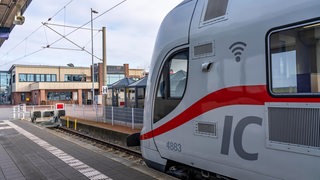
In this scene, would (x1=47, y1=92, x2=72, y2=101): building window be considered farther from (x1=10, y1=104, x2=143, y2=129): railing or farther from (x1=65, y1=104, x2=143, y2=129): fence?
(x1=65, y1=104, x2=143, y2=129): fence

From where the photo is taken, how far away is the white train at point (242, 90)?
3.11 metres

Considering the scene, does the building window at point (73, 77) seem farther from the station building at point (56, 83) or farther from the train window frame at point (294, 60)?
the train window frame at point (294, 60)

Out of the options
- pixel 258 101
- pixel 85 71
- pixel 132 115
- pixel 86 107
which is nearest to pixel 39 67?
pixel 85 71

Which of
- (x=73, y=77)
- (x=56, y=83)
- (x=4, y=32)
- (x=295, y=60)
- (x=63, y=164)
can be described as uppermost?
(x=73, y=77)

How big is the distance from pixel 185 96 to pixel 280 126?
167 cm

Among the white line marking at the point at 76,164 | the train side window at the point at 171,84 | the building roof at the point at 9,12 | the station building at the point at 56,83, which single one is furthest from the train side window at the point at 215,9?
the station building at the point at 56,83

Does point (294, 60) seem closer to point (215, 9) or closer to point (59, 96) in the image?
point (215, 9)

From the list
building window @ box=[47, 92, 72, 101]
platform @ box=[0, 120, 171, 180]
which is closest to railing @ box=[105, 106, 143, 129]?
platform @ box=[0, 120, 171, 180]

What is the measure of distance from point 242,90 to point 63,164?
20.2 ft

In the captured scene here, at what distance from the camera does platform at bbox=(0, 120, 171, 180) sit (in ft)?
23.7

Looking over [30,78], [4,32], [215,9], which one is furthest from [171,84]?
[30,78]

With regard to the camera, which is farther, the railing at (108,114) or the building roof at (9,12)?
the railing at (108,114)

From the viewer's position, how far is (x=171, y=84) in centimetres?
517

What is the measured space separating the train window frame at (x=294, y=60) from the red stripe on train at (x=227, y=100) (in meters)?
0.08
